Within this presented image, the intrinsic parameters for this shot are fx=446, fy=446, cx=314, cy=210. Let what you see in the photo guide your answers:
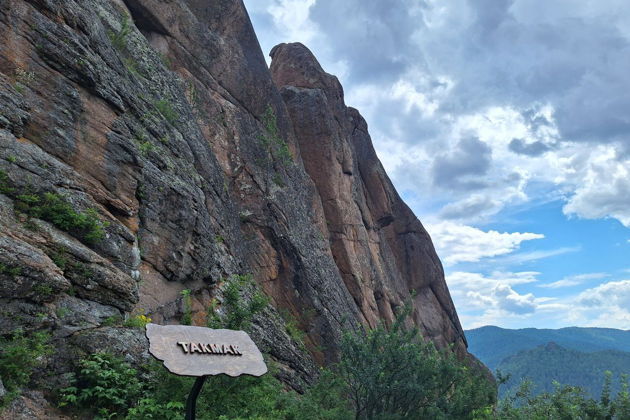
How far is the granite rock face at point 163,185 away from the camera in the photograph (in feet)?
32.1

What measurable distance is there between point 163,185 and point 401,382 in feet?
39.7

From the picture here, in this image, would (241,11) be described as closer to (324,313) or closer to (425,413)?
(324,313)

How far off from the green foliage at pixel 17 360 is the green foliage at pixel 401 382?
13096mm

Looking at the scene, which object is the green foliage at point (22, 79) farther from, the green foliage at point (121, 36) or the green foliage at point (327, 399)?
the green foliage at point (327, 399)

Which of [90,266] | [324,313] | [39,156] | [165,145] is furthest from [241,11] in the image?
[90,266]

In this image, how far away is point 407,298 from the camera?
41438 millimetres

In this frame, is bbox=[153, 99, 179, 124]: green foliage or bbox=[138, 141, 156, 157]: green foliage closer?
bbox=[138, 141, 156, 157]: green foliage

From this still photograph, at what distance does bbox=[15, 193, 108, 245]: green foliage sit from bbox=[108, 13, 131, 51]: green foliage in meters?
10.3

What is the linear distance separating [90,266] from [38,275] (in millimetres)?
1442

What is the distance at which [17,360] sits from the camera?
7.67 m

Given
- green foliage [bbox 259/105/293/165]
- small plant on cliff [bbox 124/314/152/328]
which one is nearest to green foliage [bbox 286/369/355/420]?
small plant on cliff [bbox 124/314/152/328]

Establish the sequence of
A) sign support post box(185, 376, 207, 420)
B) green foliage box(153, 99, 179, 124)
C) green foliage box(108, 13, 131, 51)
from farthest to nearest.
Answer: green foliage box(108, 13, 131, 51) → green foliage box(153, 99, 179, 124) → sign support post box(185, 376, 207, 420)

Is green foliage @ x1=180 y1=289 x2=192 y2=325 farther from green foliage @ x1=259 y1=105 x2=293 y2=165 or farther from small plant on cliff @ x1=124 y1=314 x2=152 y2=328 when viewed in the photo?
green foliage @ x1=259 y1=105 x2=293 y2=165

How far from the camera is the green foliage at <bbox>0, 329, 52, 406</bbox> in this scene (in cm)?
752
